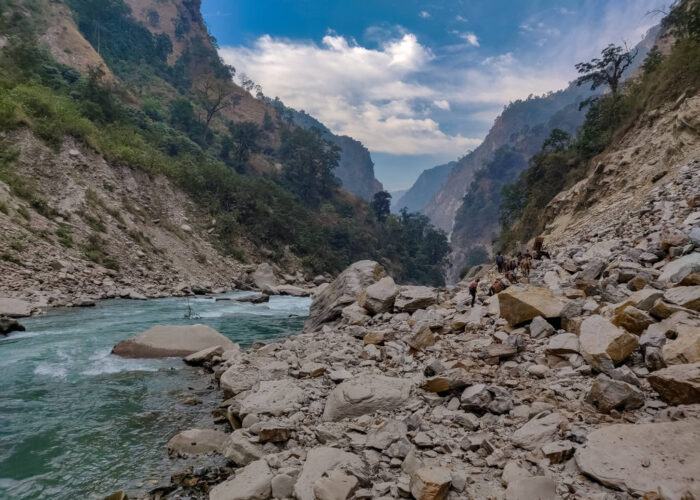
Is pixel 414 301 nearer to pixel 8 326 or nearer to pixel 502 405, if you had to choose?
pixel 502 405

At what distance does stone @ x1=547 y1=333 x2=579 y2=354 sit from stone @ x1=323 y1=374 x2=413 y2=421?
2056 millimetres

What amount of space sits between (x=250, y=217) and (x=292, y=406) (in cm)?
3598

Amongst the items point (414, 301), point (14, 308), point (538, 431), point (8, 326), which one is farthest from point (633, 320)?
point (14, 308)

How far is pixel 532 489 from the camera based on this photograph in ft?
10.7

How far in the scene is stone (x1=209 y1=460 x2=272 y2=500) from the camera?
407cm

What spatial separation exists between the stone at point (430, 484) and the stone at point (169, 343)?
8233 millimetres

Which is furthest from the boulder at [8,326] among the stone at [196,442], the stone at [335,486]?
the stone at [335,486]

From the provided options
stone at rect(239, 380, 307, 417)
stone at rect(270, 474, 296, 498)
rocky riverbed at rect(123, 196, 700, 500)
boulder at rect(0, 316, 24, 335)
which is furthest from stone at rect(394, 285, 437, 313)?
boulder at rect(0, 316, 24, 335)

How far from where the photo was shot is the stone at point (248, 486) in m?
4.07

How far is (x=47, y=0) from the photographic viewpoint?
177 ft

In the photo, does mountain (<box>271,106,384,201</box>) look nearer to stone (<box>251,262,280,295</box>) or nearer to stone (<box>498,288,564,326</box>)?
stone (<box>251,262,280,295</box>)

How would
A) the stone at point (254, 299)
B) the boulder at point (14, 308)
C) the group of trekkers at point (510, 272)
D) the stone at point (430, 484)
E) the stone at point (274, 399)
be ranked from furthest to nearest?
1. the stone at point (254, 299)
2. the boulder at point (14, 308)
3. the group of trekkers at point (510, 272)
4. the stone at point (274, 399)
5. the stone at point (430, 484)

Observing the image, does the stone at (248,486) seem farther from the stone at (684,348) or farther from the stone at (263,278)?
the stone at (263,278)

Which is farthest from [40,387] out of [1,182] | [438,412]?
[1,182]
